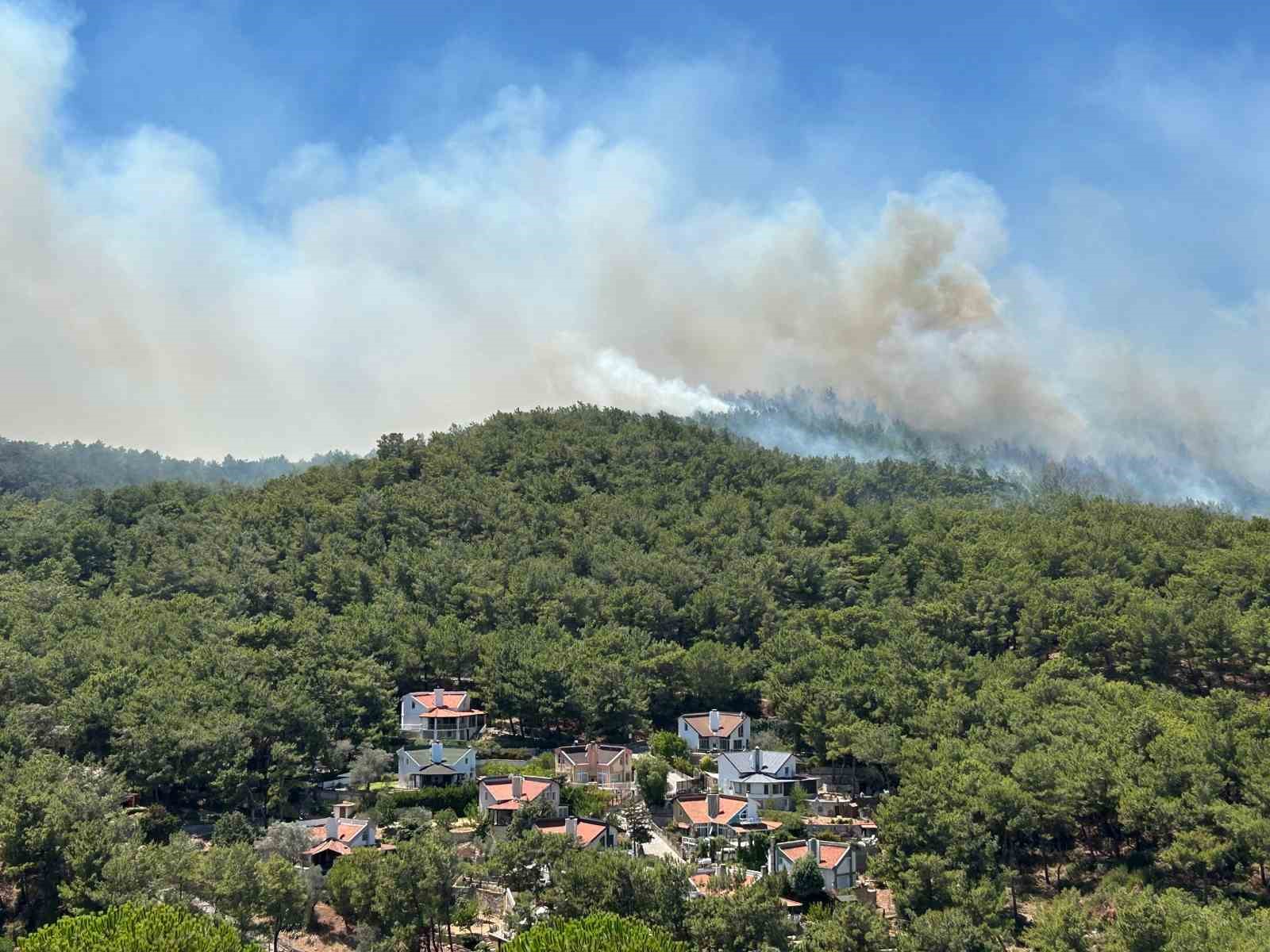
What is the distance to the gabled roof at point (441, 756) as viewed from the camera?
5541cm

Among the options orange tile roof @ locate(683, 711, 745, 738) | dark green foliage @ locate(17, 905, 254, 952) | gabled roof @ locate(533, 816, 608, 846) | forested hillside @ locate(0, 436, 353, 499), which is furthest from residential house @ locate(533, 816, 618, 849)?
forested hillside @ locate(0, 436, 353, 499)

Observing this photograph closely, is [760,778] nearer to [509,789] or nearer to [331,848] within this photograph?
[509,789]

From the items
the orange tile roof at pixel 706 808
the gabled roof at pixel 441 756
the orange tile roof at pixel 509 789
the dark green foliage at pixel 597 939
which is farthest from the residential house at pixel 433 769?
the dark green foliage at pixel 597 939

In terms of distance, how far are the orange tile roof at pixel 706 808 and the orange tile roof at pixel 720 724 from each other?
8.56m

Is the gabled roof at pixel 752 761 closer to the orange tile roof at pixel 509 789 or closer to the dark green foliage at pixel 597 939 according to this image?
the orange tile roof at pixel 509 789

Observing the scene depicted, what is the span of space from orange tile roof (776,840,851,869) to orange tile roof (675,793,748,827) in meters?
4.33

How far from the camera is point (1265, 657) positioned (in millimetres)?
59969

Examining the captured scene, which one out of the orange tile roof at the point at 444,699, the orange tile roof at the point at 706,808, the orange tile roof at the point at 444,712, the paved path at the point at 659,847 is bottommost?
the paved path at the point at 659,847

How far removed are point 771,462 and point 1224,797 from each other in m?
56.1

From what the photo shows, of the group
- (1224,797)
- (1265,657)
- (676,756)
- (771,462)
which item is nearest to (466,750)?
(676,756)

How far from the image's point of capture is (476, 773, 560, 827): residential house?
162ft

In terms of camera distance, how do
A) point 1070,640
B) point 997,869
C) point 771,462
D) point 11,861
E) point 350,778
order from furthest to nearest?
1. point 771,462
2. point 1070,640
3. point 350,778
4. point 997,869
5. point 11,861

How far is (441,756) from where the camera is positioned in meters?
55.9

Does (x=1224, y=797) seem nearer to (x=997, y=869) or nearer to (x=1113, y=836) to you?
(x=1113, y=836)
